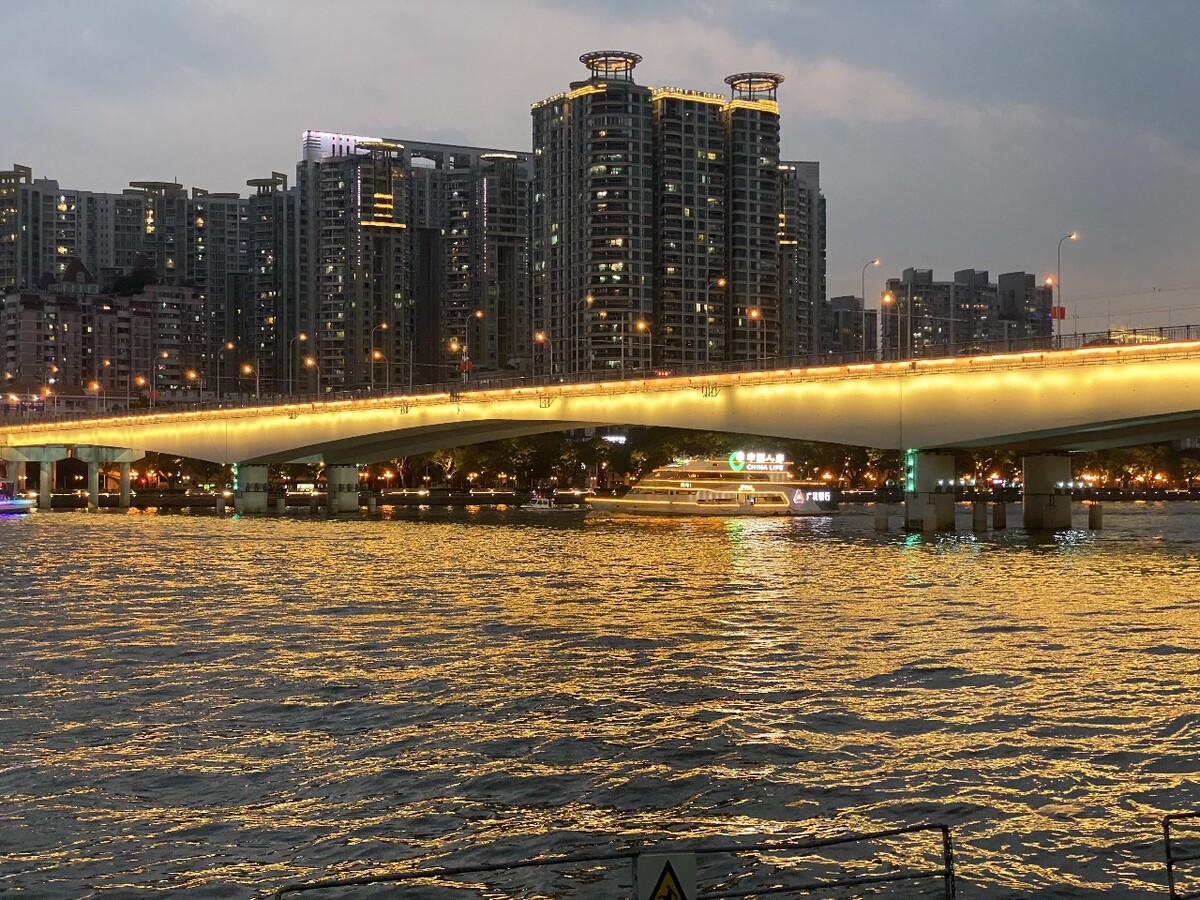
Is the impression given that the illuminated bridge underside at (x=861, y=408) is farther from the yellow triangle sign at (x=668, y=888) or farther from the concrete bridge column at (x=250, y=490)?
the yellow triangle sign at (x=668, y=888)

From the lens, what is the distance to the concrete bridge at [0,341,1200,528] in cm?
7025

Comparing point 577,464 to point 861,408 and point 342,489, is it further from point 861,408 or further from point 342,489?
point 861,408

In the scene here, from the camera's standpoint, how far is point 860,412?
80.9 meters

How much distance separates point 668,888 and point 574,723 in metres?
15.4

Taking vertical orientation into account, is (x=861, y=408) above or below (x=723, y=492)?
above

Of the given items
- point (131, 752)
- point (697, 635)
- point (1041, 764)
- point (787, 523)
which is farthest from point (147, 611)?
point (787, 523)

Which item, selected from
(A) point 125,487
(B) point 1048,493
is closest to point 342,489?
(A) point 125,487

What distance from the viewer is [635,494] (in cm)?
12681

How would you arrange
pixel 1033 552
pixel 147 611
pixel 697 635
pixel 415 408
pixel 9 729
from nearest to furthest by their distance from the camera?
pixel 9 729
pixel 697 635
pixel 147 611
pixel 1033 552
pixel 415 408

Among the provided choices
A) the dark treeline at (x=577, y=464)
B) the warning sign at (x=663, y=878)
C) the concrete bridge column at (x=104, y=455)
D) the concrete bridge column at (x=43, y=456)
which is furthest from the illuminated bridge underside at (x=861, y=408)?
the warning sign at (x=663, y=878)

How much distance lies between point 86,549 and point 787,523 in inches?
2221

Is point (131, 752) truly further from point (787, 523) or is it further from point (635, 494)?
point (635, 494)

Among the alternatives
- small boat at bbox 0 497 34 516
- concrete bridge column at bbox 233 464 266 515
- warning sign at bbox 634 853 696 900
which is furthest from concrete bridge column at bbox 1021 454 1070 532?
warning sign at bbox 634 853 696 900

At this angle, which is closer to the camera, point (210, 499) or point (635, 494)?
point (635, 494)
